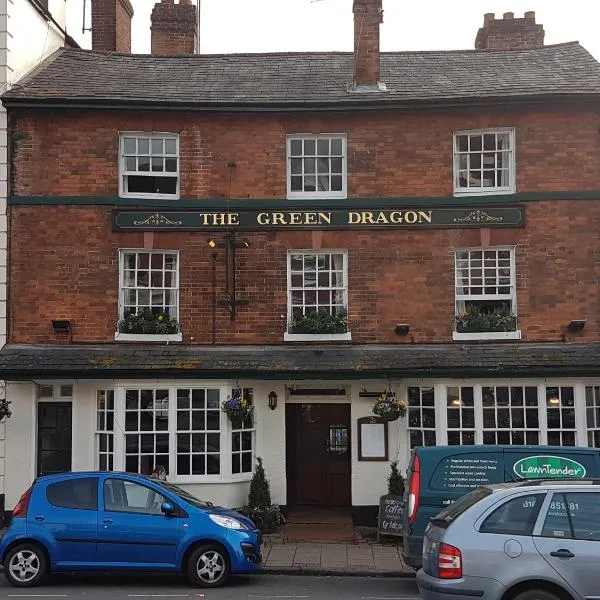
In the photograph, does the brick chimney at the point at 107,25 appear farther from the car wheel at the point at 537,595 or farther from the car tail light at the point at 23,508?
the car wheel at the point at 537,595

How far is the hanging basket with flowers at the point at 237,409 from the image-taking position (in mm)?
14594

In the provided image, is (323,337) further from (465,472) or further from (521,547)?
(521,547)

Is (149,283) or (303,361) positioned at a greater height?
(149,283)

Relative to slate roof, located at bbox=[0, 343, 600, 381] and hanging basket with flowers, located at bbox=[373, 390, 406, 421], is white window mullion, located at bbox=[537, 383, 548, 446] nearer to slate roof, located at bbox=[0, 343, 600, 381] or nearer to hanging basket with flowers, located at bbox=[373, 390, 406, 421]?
slate roof, located at bbox=[0, 343, 600, 381]

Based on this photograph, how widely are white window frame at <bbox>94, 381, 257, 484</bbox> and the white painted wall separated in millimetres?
2017

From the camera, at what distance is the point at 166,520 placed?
34.9ft

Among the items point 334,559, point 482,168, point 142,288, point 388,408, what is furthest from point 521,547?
point 142,288

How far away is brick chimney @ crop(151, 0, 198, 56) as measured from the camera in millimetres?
19859

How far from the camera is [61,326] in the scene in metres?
15.0

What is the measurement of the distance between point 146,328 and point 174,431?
78.2 inches

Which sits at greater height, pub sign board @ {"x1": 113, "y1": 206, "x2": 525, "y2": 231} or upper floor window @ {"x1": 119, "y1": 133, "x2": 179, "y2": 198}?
upper floor window @ {"x1": 119, "y1": 133, "x2": 179, "y2": 198}

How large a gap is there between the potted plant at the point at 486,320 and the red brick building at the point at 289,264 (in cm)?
4

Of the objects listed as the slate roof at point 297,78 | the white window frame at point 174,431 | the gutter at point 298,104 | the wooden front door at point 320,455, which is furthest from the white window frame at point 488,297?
the white window frame at point 174,431

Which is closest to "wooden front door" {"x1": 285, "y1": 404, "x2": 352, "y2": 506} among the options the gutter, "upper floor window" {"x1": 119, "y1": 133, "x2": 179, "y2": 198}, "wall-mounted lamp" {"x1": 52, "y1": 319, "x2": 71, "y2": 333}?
"wall-mounted lamp" {"x1": 52, "y1": 319, "x2": 71, "y2": 333}
